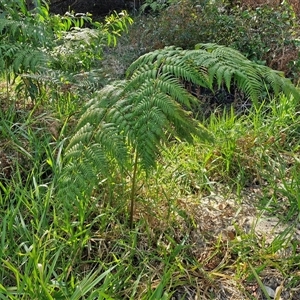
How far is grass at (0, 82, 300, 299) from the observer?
1781mm

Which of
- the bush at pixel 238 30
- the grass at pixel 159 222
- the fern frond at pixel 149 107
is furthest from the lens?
the bush at pixel 238 30

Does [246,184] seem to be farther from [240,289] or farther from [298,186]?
[240,289]

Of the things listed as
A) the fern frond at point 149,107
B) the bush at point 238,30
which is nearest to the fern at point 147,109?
the fern frond at point 149,107

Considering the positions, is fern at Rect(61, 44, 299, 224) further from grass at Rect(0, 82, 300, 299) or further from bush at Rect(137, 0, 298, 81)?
bush at Rect(137, 0, 298, 81)

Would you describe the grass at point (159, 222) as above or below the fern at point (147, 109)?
below

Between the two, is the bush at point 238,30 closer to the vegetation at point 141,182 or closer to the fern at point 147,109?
the vegetation at point 141,182

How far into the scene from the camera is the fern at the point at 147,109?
1647 mm

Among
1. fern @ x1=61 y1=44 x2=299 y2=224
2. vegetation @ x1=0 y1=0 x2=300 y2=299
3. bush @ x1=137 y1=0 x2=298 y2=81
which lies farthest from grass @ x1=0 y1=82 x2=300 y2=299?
bush @ x1=137 y1=0 x2=298 y2=81

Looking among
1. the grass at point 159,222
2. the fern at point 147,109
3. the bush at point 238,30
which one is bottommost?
the grass at point 159,222

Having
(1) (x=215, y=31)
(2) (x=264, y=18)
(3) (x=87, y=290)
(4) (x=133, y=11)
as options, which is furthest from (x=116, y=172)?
(4) (x=133, y=11)

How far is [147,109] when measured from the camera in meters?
1.66

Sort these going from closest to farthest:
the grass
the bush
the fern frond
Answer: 1. the fern frond
2. the grass
3. the bush

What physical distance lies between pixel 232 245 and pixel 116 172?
70 cm

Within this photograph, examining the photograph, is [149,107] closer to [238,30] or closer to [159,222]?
[159,222]
